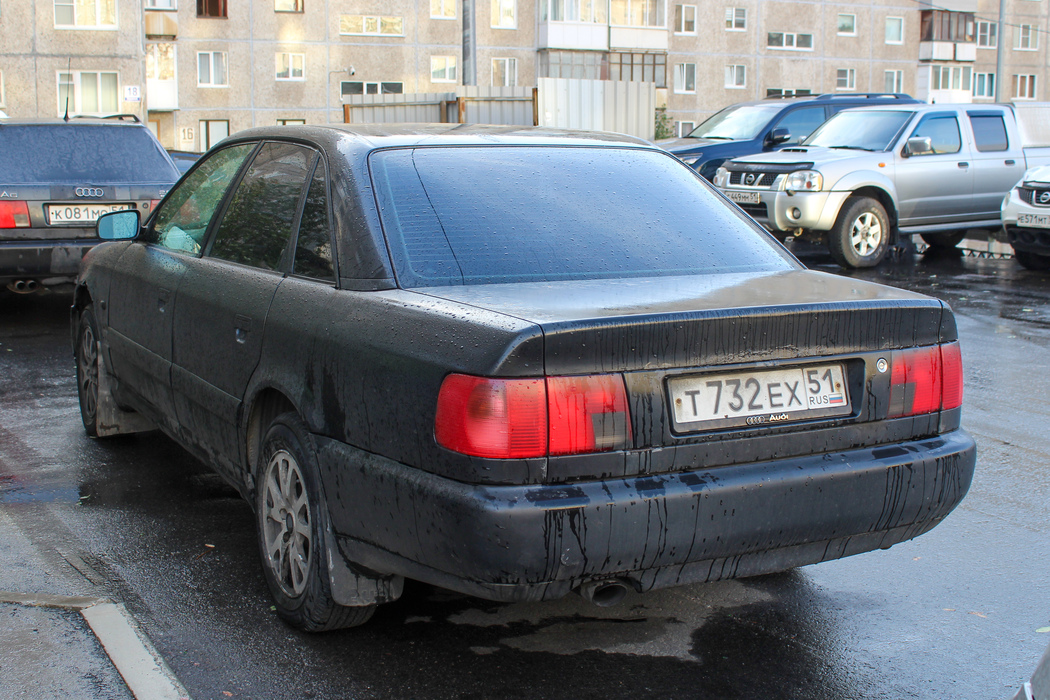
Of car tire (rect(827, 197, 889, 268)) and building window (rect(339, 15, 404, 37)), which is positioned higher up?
building window (rect(339, 15, 404, 37))

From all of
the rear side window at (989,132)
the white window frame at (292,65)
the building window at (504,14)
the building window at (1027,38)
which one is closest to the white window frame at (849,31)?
the building window at (1027,38)

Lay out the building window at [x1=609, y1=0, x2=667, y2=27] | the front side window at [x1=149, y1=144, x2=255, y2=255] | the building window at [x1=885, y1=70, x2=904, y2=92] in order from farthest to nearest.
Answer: the building window at [x1=885, y1=70, x2=904, y2=92] < the building window at [x1=609, y1=0, x2=667, y2=27] < the front side window at [x1=149, y1=144, x2=255, y2=255]

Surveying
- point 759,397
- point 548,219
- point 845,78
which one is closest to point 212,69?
point 845,78

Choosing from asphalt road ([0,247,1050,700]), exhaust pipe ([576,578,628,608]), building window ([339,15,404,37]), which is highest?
building window ([339,15,404,37])

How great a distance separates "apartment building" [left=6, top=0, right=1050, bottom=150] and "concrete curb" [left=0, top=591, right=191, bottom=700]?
120 ft

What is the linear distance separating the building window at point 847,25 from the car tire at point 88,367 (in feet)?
192

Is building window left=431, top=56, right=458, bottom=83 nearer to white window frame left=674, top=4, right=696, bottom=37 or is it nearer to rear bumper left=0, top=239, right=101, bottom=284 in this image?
white window frame left=674, top=4, right=696, bottom=37

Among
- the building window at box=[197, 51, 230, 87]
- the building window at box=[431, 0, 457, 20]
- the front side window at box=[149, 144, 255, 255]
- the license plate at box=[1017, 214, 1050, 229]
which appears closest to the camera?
the front side window at box=[149, 144, 255, 255]

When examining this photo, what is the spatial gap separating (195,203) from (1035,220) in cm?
1049

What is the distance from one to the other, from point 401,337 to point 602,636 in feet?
3.72

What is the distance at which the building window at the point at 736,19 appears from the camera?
56656 mm

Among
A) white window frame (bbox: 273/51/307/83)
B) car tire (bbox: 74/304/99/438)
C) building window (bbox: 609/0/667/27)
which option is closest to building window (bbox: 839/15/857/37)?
building window (bbox: 609/0/667/27)

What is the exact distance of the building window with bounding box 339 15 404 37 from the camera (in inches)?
1950

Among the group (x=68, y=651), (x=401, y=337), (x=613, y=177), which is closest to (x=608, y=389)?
(x=401, y=337)
